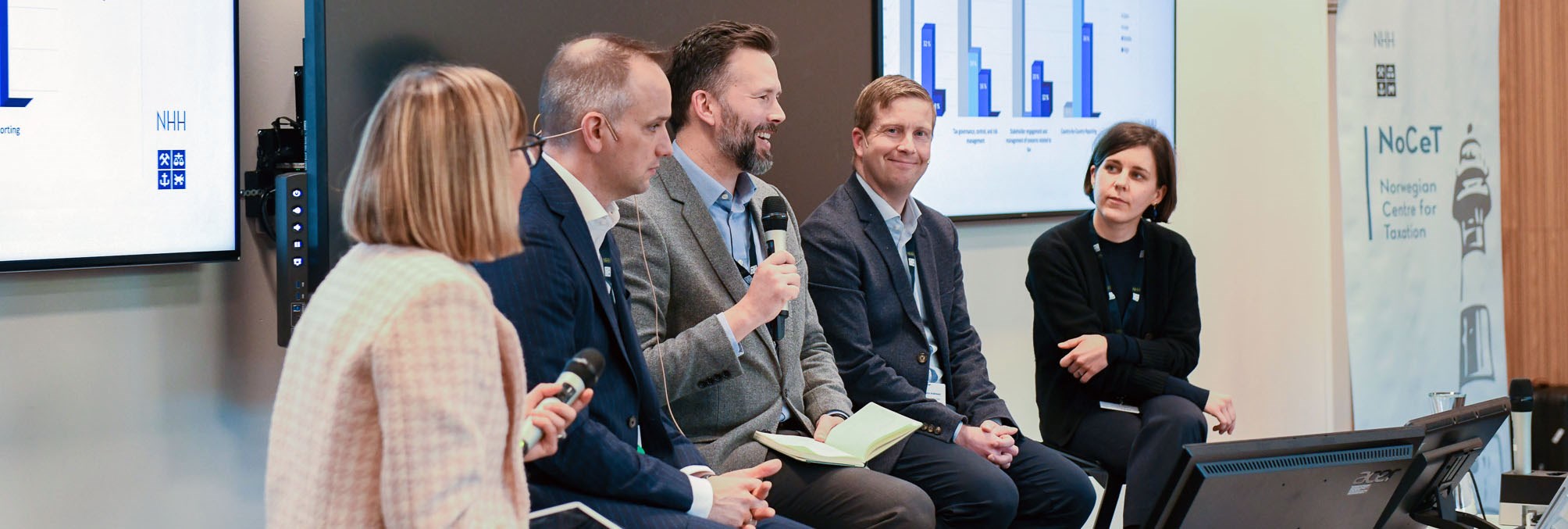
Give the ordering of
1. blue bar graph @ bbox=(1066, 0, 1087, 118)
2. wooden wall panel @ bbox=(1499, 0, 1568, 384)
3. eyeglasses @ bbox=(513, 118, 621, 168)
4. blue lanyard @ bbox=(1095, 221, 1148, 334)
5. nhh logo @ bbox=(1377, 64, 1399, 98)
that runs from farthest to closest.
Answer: wooden wall panel @ bbox=(1499, 0, 1568, 384)
nhh logo @ bbox=(1377, 64, 1399, 98)
blue bar graph @ bbox=(1066, 0, 1087, 118)
blue lanyard @ bbox=(1095, 221, 1148, 334)
eyeglasses @ bbox=(513, 118, 621, 168)

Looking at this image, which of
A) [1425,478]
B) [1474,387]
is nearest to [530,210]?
[1425,478]

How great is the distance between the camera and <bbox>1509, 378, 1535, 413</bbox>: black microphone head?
288cm

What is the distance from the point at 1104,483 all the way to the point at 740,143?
1.31 meters

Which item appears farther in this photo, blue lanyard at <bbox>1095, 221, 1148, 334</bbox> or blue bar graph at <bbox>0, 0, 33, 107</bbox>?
blue lanyard at <bbox>1095, 221, 1148, 334</bbox>

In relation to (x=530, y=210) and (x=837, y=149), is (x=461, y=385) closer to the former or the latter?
(x=530, y=210)

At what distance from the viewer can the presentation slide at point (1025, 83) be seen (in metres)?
4.04

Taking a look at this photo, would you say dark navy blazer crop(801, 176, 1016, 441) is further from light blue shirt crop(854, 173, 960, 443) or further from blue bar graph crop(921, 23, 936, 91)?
blue bar graph crop(921, 23, 936, 91)

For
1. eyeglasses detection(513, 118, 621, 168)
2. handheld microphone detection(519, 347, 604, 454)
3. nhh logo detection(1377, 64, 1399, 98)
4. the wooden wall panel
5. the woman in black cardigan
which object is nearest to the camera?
handheld microphone detection(519, 347, 604, 454)

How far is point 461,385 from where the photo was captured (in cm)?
130

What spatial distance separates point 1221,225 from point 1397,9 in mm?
1048

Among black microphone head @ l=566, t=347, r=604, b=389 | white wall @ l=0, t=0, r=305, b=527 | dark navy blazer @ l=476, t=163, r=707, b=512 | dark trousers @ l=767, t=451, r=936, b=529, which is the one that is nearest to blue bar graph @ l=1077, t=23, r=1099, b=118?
dark trousers @ l=767, t=451, r=936, b=529

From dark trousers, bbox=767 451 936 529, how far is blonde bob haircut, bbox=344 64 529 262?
1174mm

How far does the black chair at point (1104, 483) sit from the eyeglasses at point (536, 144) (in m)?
1.50

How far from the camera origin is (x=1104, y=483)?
3.18m
